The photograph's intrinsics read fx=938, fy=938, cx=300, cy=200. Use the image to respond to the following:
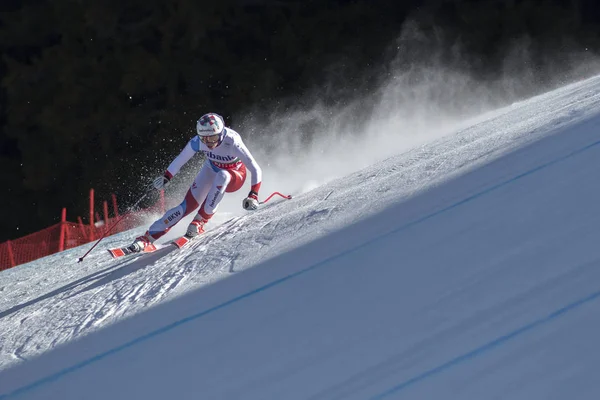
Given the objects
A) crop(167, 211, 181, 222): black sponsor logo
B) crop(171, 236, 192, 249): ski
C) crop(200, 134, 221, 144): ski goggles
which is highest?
crop(200, 134, 221, 144): ski goggles

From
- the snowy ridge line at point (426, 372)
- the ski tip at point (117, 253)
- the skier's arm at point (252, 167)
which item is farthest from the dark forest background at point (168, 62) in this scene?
the snowy ridge line at point (426, 372)

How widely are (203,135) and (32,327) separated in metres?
2.20

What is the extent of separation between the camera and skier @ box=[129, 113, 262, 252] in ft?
24.0

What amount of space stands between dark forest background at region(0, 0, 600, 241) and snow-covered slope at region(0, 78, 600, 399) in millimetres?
10037

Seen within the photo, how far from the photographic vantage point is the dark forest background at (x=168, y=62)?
16.6 m

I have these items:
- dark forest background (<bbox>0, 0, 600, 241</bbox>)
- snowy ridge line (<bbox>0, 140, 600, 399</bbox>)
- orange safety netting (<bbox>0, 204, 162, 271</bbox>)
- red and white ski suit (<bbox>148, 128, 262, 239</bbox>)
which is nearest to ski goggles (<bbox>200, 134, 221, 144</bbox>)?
red and white ski suit (<bbox>148, 128, 262, 239</bbox>)

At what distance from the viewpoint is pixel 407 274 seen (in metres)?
4.28

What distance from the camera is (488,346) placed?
3.30m

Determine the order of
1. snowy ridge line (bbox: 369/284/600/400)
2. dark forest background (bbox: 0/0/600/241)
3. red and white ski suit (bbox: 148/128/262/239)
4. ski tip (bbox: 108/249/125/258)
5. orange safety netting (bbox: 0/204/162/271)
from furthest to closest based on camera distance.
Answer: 1. dark forest background (bbox: 0/0/600/241)
2. orange safety netting (bbox: 0/204/162/271)
3. red and white ski suit (bbox: 148/128/262/239)
4. ski tip (bbox: 108/249/125/258)
5. snowy ridge line (bbox: 369/284/600/400)

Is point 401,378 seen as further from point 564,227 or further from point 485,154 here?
point 485,154

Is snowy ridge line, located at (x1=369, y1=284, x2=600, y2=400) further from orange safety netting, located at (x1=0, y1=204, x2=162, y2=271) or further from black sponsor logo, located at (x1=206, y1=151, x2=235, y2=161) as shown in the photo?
orange safety netting, located at (x1=0, y1=204, x2=162, y2=271)

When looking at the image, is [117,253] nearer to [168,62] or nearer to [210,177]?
[210,177]

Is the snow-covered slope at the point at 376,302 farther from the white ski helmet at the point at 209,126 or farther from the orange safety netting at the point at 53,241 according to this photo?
the orange safety netting at the point at 53,241

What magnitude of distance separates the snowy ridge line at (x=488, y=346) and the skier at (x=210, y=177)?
3.99 meters
